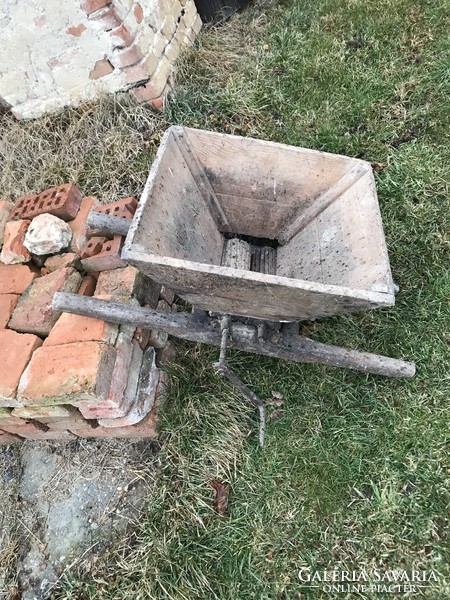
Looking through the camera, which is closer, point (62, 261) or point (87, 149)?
point (62, 261)

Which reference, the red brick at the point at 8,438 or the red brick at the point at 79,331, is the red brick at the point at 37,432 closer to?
the red brick at the point at 8,438

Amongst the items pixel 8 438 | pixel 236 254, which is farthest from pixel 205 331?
pixel 8 438

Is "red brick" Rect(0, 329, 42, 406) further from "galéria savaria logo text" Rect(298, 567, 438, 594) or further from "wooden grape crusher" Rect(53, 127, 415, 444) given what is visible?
"galéria savaria logo text" Rect(298, 567, 438, 594)

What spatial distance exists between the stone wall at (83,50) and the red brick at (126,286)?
155 centimetres

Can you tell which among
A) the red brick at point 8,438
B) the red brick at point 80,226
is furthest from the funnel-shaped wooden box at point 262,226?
the red brick at point 8,438

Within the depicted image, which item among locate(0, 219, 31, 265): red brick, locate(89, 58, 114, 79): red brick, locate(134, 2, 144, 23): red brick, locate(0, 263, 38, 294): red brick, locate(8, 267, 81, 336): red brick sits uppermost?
locate(134, 2, 144, 23): red brick

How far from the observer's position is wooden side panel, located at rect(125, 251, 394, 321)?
1.56 metres

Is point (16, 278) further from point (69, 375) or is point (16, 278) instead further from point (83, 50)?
point (83, 50)

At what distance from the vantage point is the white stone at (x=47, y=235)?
2516 mm

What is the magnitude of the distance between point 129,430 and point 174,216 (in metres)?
1.22

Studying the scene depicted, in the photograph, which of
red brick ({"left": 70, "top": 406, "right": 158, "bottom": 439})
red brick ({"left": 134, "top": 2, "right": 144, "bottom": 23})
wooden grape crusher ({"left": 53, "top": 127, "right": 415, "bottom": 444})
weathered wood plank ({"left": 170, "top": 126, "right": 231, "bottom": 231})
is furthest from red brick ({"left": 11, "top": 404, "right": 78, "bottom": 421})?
red brick ({"left": 134, "top": 2, "right": 144, "bottom": 23})

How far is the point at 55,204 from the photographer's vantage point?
263cm

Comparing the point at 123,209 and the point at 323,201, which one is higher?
the point at 123,209

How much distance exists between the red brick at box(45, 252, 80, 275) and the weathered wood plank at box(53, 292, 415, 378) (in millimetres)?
434
